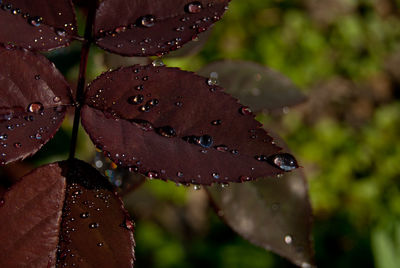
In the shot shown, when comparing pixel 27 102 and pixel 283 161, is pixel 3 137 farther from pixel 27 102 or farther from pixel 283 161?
pixel 283 161

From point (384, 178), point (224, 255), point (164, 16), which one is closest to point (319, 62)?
point (384, 178)

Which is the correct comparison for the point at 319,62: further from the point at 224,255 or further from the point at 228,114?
the point at 228,114

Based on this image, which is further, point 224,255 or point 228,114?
point 224,255

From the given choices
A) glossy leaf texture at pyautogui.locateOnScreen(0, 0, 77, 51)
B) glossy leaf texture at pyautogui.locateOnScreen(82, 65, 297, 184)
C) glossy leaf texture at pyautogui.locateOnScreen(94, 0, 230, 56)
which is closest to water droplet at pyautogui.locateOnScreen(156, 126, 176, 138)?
glossy leaf texture at pyautogui.locateOnScreen(82, 65, 297, 184)

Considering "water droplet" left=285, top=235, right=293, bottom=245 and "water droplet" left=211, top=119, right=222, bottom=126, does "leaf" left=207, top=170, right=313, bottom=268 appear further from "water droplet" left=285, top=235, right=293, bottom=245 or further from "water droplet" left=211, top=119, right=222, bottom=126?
"water droplet" left=211, top=119, right=222, bottom=126

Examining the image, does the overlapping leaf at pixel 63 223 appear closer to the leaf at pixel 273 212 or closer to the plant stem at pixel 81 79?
the plant stem at pixel 81 79

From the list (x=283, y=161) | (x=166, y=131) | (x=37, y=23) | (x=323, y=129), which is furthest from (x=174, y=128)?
(x=323, y=129)
